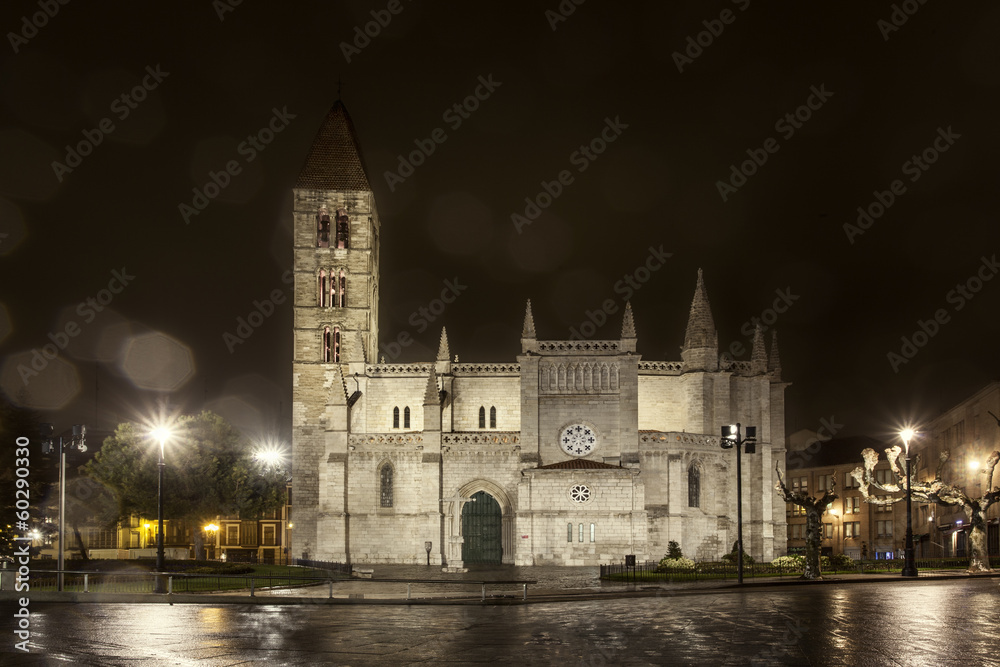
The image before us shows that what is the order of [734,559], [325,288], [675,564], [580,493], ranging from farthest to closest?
1. [325,288]
2. [580,493]
3. [734,559]
4. [675,564]

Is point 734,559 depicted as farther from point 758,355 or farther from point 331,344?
point 331,344

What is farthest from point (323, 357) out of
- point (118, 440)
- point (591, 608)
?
point (591, 608)

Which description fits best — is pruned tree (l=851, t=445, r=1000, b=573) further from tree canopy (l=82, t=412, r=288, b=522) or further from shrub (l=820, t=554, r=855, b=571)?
tree canopy (l=82, t=412, r=288, b=522)

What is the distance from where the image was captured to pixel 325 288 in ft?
232

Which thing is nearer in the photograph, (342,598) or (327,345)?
(342,598)

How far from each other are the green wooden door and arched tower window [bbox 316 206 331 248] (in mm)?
22075

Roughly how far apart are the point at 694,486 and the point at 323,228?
3077 centimetres

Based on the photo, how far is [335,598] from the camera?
3241cm

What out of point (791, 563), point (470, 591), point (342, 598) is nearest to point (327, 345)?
point (470, 591)

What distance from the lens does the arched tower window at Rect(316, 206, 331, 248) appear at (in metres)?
71.2

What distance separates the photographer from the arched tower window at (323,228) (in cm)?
7119

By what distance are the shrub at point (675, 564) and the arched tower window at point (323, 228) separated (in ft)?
108

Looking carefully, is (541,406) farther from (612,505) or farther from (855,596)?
(855,596)

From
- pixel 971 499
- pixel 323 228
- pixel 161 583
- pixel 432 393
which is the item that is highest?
pixel 323 228
